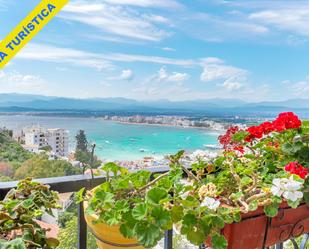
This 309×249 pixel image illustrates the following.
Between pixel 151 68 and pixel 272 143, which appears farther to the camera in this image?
pixel 151 68

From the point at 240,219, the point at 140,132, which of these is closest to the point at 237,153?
the point at 240,219

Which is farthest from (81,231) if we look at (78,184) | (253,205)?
(253,205)

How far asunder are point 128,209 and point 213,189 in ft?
0.91

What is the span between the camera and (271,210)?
98 centimetres

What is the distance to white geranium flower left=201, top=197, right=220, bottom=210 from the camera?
90 cm

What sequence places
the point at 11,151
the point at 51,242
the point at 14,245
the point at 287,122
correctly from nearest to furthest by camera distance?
1. the point at 14,245
2. the point at 51,242
3. the point at 287,122
4. the point at 11,151

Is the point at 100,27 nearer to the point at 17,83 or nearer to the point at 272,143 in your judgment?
the point at 17,83

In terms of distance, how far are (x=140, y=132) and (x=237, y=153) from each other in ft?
12.6

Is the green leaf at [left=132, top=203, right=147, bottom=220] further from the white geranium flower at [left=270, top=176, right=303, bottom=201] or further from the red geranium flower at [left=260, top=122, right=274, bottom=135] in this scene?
the red geranium flower at [left=260, top=122, right=274, bottom=135]

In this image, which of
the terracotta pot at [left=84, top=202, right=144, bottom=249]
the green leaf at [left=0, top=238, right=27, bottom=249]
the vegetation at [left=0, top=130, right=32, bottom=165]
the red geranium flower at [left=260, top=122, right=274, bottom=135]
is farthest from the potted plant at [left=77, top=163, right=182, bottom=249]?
the vegetation at [left=0, top=130, right=32, bottom=165]

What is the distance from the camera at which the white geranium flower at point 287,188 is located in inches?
38.0

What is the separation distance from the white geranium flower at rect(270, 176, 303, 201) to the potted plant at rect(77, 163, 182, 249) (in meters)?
0.27

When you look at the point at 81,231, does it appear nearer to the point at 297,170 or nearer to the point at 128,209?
the point at 128,209

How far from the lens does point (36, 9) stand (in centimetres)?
231
